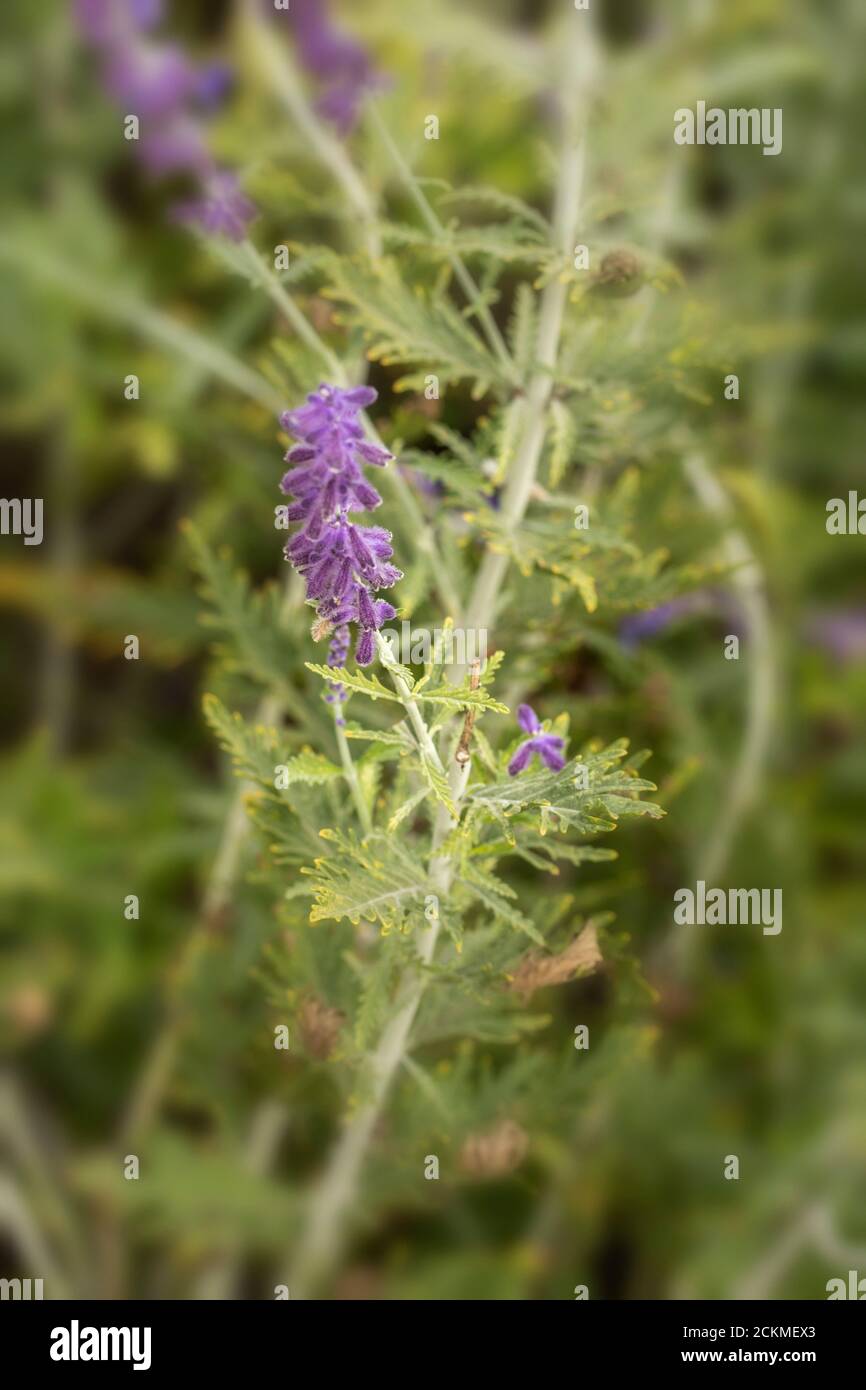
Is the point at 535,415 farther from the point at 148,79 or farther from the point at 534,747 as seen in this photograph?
the point at 148,79

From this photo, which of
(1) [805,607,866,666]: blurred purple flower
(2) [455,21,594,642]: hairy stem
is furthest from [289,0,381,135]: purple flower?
(1) [805,607,866,666]: blurred purple flower

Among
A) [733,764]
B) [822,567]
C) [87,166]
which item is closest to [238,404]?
[87,166]

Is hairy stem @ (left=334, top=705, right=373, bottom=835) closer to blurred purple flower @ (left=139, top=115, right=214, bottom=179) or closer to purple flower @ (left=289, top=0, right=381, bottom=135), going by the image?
purple flower @ (left=289, top=0, right=381, bottom=135)

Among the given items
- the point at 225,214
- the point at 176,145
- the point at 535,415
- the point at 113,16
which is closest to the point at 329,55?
the point at 176,145

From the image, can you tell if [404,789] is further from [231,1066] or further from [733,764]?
[733,764]

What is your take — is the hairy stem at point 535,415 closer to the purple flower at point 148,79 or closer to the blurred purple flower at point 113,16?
the purple flower at point 148,79

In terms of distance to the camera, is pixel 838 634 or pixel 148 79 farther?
pixel 838 634
